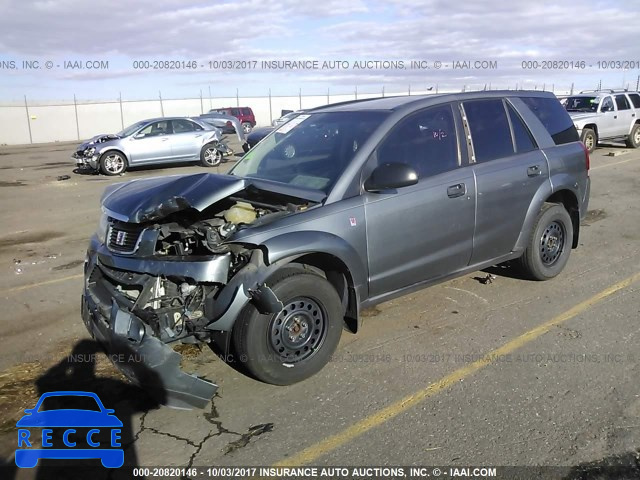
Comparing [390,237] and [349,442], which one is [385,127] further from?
[349,442]

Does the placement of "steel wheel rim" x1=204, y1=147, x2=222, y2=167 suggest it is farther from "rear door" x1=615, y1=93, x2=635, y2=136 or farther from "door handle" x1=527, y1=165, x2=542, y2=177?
"door handle" x1=527, y1=165, x2=542, y2=177

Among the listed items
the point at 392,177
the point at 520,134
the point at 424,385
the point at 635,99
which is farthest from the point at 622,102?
Result: the point at 424,385

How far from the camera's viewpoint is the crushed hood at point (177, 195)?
3.60 metres

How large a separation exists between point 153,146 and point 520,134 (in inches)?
545

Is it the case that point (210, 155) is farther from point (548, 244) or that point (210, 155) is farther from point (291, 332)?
point (291, 332)

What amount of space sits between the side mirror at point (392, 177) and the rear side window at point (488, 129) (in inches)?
46.6

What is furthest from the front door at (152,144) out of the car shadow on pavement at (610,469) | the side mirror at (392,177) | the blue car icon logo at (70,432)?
the car shadow on pavement at (610,469)

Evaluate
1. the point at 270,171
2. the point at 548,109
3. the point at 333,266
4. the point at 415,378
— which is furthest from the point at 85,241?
the point at 548,109

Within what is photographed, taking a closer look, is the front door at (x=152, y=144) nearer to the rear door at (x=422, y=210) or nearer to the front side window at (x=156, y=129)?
the front side window at (x=156, y=129)

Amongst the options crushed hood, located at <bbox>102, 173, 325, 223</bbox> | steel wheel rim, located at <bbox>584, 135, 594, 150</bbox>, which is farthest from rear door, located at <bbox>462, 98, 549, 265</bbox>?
steel wheel rim, located at <bbox>584, 135, 594, 150</bbox>

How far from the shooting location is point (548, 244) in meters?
5.63

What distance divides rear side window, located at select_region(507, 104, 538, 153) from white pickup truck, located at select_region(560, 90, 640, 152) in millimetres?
13238

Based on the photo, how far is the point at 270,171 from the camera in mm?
4648

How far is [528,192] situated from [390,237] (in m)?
1.84
